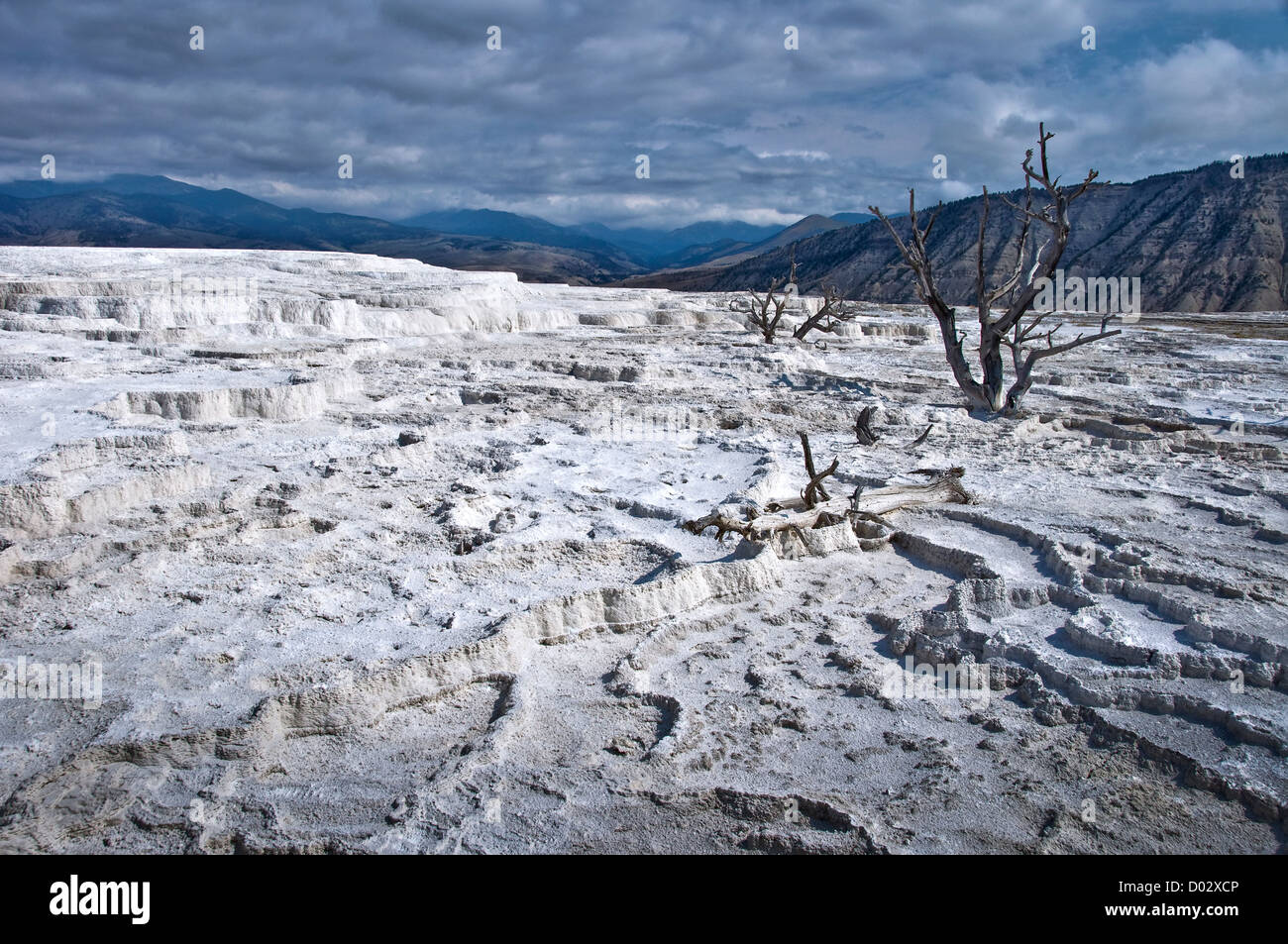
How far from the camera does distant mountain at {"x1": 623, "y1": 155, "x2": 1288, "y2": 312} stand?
46.9 m

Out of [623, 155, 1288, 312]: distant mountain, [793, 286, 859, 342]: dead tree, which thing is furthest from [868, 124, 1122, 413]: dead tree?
[623, 155, 1288, 312]: distant mountain

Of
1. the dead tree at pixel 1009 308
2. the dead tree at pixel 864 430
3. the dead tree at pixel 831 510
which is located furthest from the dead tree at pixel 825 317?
the dead tree at pixel 831 510

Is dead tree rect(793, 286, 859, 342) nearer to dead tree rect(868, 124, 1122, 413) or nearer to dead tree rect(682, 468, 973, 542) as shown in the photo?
dead tree rect(868, 124, 1122, 413)

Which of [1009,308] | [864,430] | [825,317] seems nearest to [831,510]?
[864,430]

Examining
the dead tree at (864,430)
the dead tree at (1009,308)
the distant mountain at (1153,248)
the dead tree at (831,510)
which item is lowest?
the dead tree at (831,510)

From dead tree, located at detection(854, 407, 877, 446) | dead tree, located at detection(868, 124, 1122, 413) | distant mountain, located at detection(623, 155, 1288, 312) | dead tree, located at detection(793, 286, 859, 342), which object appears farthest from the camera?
distant mountain, located at detection(623, 155, 1288, 312)

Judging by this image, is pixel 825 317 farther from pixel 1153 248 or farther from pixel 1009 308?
pixel 1153 248

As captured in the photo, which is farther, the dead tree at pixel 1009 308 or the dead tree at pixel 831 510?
the dead tree at pixel 1009 308

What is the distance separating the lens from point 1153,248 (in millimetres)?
52281

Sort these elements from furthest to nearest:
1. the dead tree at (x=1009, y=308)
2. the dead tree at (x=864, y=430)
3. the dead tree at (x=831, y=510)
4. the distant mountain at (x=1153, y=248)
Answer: the distant mountain at (x=1153, y=248) → the dead tree at (x=1009, y=308) → the dead tree at (x=864, y=430) → the dead tree at (x=831, y=510)

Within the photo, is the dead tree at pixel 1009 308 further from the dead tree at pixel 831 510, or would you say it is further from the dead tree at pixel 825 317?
the dead tree at pixel 825 317

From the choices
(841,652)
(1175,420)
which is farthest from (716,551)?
(1175,420)

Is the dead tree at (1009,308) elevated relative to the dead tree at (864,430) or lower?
elevated

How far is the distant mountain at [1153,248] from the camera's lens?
4694cm
